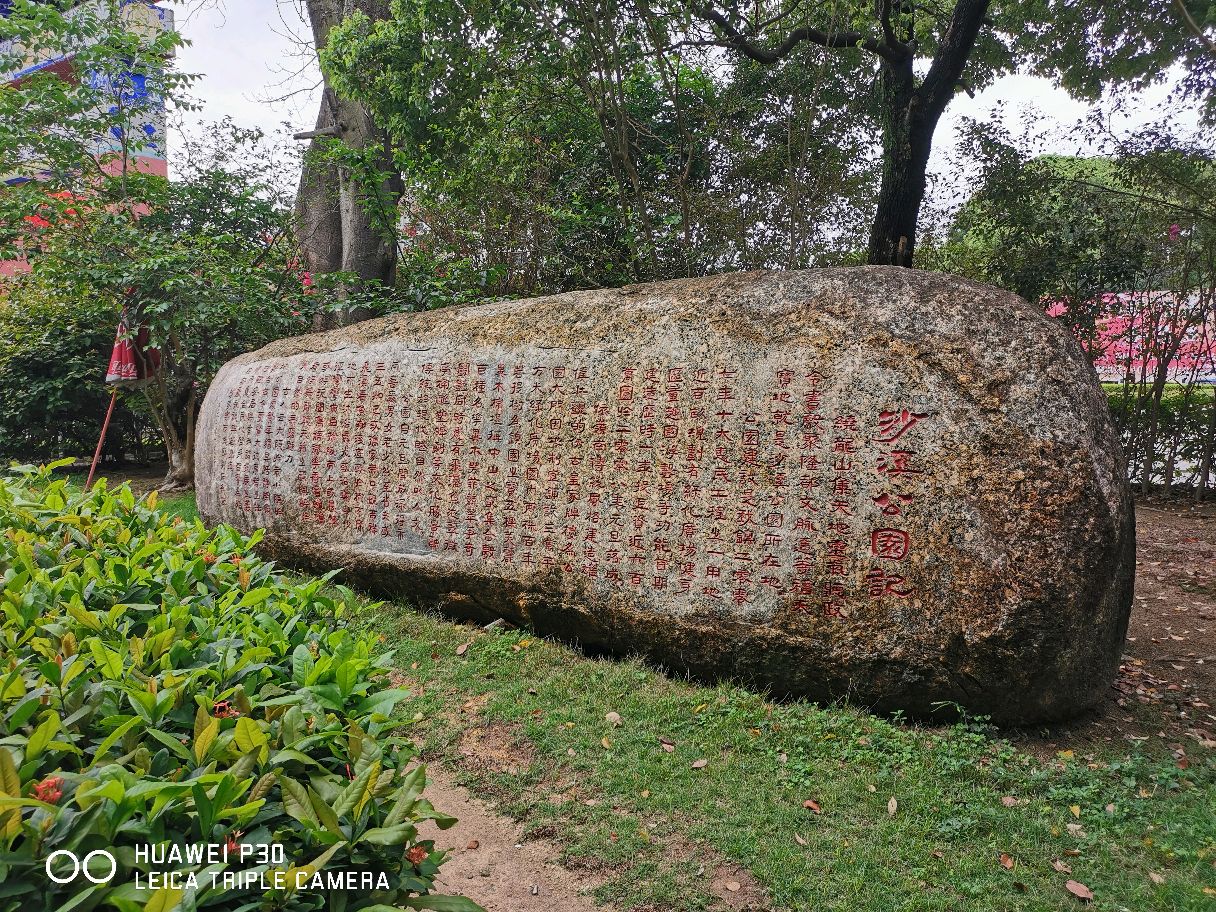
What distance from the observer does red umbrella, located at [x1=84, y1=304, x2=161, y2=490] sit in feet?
28.5

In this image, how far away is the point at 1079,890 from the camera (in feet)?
8.73

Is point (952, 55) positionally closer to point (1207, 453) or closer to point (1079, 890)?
point (1207, 453)

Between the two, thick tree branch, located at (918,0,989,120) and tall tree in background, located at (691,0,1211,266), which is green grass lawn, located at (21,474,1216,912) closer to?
tall tree in background, located at (691,0,1211,266)

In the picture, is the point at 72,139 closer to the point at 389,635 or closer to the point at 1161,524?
the point at 389,635

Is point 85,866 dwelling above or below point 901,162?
below

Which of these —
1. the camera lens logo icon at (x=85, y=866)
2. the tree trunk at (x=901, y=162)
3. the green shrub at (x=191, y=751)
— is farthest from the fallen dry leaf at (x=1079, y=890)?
the tree trunk at (x=901, y=162)

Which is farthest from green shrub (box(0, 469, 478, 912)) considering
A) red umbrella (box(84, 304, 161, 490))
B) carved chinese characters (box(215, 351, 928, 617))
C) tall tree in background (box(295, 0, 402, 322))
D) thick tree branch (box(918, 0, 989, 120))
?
red umbrella (box(84, 304, 161, 490))

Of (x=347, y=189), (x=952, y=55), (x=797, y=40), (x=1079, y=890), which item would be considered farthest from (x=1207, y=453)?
(x=347, y=189)

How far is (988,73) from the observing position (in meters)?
8.79

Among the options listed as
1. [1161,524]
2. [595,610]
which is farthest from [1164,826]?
[1161,524]

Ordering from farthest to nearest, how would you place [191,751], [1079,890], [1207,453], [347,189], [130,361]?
[347,189]
[1207,453]
[130,361]
[1079,890]
[191,751]

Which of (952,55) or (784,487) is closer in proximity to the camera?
(784,487)

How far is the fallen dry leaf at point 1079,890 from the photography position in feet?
8.68

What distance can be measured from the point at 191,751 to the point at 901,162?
7098 millimetres
